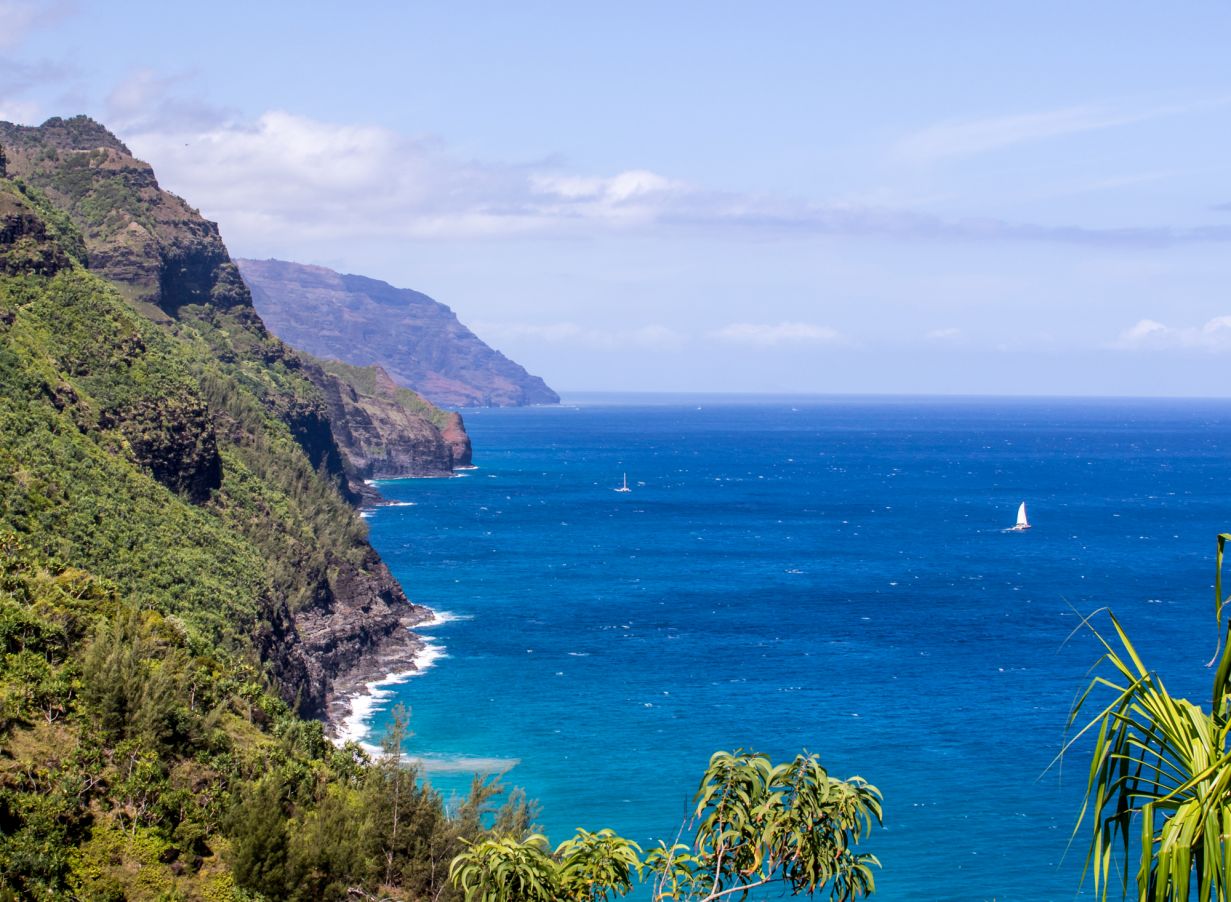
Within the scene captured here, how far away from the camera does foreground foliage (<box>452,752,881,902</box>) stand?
17109mm

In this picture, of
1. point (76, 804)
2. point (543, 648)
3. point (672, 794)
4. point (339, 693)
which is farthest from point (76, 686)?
point (543, 648)

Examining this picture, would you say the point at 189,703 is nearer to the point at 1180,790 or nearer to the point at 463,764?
the point at 463,764

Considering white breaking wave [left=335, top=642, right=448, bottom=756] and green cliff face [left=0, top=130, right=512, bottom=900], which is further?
white breaking wave [left=335, top=642, right=448, bottom=756]

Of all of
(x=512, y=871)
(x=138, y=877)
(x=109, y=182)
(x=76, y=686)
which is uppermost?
(x=109, y=182)

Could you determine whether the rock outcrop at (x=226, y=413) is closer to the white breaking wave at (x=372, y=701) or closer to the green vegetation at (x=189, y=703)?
the green vegetation at (x=189, y=703)

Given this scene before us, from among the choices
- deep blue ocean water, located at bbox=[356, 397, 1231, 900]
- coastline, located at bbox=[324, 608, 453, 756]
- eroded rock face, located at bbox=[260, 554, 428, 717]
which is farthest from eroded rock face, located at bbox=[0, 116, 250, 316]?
coastline, located at bbox=[324, 608, 453, 756]

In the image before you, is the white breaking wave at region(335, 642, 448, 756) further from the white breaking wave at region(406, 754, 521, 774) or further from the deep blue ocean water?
the white breaking wave at region(406, 754, 521, 774)

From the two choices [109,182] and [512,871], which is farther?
[109,182]

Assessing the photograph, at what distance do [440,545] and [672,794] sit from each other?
87.0 metres

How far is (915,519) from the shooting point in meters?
178

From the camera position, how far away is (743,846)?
18438mm

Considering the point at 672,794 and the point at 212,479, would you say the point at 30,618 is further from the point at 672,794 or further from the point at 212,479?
the point at 212,479

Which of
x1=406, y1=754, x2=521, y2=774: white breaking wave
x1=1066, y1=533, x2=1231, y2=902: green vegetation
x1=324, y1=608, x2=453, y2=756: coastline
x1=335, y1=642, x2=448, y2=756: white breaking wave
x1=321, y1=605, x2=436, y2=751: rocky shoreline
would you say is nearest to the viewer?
x1=1066, y1=533, x2=1231, y2=902: green vegetation

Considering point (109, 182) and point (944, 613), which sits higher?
point (109, 182)
